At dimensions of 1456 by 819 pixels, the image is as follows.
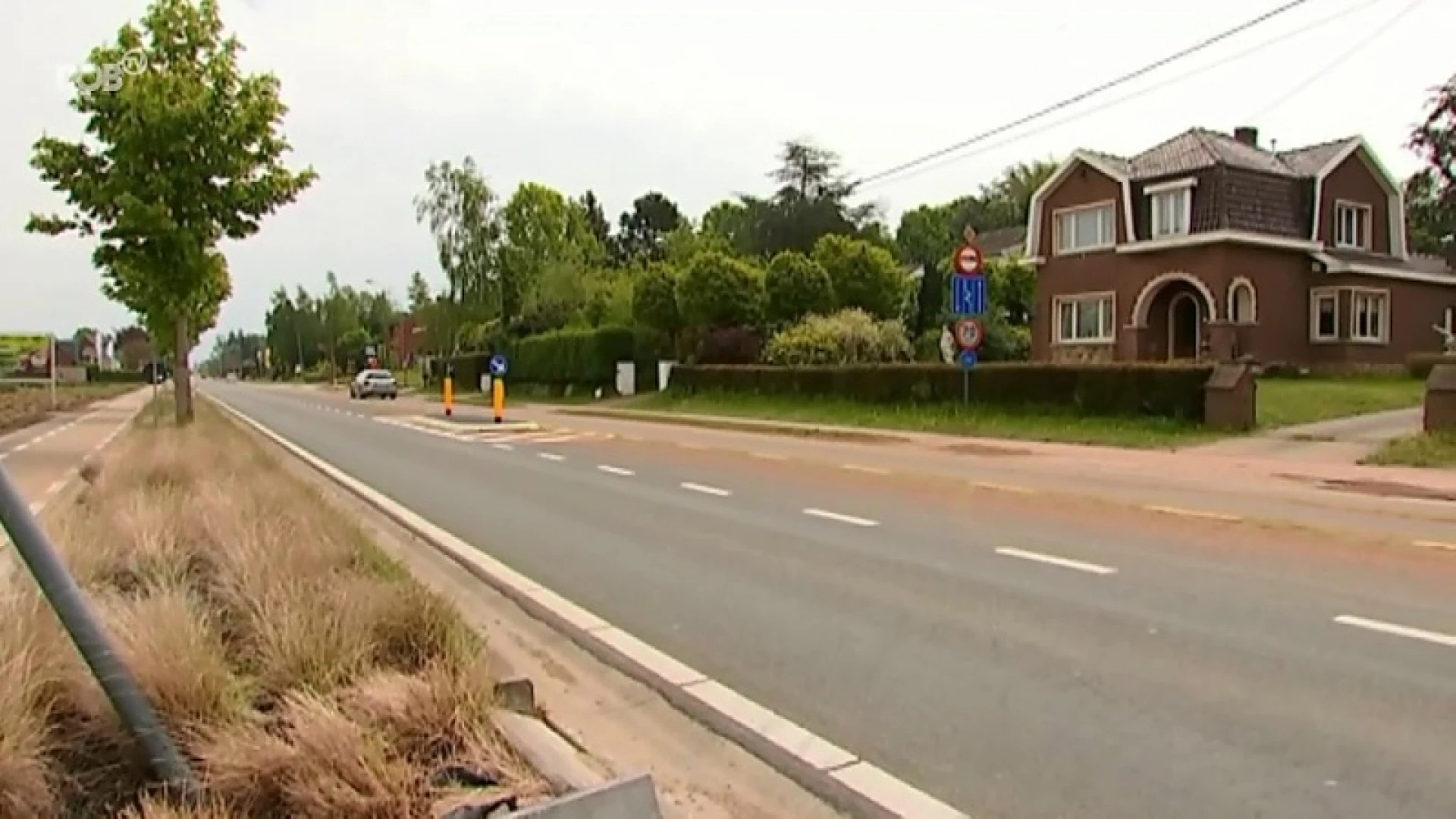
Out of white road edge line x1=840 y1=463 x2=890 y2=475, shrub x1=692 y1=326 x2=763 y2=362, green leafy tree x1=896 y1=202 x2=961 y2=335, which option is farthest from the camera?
green leafy tree x1=896 y1=202 x2=961 y2=335

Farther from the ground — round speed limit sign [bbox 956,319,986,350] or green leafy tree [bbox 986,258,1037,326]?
green leafy tree [bbox 986,258,1037,326]

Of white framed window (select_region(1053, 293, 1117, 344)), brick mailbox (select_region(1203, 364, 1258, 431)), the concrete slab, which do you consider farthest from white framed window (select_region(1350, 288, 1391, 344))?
the concrete slab

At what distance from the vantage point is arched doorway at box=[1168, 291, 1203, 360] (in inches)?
1494

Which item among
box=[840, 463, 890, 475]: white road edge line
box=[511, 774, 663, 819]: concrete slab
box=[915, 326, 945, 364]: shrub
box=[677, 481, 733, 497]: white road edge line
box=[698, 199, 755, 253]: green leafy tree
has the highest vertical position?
box=[698, 199, 755, 253]: green leafy tree

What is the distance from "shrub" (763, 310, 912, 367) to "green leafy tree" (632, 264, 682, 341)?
741 cm

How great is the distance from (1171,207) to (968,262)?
582 inches

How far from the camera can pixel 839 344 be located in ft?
129

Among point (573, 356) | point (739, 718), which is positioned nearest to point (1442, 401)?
point (739, 718)

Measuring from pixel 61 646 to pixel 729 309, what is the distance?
40.4 metres

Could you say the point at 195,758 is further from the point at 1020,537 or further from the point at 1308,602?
the point at 1020,537

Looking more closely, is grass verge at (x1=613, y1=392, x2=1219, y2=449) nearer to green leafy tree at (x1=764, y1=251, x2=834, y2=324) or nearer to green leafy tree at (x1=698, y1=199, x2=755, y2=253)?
green leafy tree at (x1=764, y1=251, x2=834, y2=324)

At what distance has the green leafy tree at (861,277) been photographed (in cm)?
4584

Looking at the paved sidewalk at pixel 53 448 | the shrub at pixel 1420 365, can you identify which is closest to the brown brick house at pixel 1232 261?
the shrub at pixel 1420 365

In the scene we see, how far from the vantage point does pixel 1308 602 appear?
7969 mm
